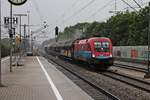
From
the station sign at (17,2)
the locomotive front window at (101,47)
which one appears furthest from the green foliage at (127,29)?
the station sign at (17,2)

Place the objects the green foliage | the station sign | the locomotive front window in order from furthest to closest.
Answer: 1. the green foliage
2. the locomotive front window
3. the station sign

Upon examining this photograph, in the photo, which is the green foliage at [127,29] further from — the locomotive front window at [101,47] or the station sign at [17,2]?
the station sign at [17,2]

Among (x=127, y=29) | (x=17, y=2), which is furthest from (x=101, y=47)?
(x=127, y=29)

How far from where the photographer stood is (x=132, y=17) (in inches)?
3103

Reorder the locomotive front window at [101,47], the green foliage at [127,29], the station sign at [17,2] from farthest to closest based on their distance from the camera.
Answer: the green foliage at [127,29]
the locomotive front window at [101,47]
the station sign at [17,2]

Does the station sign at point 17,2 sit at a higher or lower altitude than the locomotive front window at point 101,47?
higher

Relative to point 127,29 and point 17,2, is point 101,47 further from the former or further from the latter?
point 127,29

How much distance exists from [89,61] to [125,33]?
144 ft

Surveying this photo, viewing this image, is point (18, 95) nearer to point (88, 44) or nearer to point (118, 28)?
point (88, 44)

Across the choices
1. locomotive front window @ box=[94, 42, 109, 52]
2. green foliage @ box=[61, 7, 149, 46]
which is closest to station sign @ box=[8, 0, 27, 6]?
locomotive front window @ box=[94, 42, 109, 52]

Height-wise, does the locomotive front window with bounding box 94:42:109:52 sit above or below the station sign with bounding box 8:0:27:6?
below

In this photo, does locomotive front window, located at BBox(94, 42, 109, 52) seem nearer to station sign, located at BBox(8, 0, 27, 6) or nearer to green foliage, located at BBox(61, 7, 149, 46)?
station sign, located at BBox(8, 0, 27, 6)

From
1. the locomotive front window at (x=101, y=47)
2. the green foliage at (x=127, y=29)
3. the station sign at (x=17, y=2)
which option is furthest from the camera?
the green foliage at (x=127, y=29)

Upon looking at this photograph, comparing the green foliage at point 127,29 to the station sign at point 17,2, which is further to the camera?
the green foliage at point 127,29
